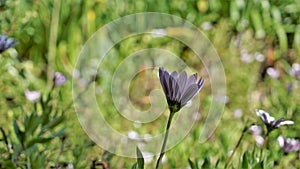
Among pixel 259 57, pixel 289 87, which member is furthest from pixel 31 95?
pixel 259 57

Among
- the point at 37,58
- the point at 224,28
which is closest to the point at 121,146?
the point at 37,58

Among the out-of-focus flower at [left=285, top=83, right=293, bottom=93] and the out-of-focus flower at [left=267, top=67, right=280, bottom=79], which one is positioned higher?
the out-of-focus flower at [left=267, top=67, right=280, bottom=79]

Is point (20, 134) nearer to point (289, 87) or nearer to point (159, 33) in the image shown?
point (289, 87)

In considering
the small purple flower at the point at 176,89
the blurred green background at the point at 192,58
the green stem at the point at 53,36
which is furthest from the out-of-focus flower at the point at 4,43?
the green stem at the point at 53,36

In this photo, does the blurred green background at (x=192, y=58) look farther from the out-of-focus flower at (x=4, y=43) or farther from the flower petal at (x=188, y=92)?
the flower petal at (x=188, y=92)

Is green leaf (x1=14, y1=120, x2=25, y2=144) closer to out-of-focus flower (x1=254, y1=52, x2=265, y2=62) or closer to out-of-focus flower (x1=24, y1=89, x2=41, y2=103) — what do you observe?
out-of-focus flower (x1=24, y1=89, x2=41, y2=103)

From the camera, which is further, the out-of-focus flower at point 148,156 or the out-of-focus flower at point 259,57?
the out-of-focus flower at point 259,57

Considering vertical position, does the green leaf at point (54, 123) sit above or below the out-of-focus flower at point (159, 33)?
below

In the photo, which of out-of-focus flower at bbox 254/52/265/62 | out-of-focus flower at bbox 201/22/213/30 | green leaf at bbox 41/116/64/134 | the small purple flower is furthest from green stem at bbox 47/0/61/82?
the small purple flower
